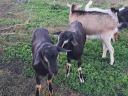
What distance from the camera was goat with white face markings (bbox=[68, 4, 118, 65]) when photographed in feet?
32.7

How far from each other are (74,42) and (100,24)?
204 cm

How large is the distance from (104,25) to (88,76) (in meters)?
1.82

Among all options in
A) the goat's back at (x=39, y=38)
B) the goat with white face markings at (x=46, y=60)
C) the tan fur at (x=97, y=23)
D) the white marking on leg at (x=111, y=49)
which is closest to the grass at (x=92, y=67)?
the white marking on leg at (x=111, y=49)

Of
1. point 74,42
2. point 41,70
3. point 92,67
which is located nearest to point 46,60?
point 41,70

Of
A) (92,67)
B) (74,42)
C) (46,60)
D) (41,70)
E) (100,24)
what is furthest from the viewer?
(100,24)

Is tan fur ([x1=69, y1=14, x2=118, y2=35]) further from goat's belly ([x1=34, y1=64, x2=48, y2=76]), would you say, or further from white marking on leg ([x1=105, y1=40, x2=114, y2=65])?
goat's belly ([x1=34, y1=64, x2=48, y2=76])

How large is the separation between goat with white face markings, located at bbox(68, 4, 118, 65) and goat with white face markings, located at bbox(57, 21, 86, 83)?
2.21 ft

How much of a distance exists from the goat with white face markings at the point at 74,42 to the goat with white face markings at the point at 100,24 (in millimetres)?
675

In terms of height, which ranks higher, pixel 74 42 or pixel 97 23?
pixel 97 23

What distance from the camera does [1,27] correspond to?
1202 cm

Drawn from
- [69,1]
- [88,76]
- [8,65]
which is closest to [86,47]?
[88,76]

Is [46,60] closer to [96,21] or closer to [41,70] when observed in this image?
[41,70]

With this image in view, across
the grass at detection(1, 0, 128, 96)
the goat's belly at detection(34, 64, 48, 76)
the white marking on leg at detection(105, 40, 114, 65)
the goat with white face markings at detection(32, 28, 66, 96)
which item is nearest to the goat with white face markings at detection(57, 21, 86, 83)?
the grass at detection(1, 0, 128, 96)

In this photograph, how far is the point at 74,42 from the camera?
8.23 meters
